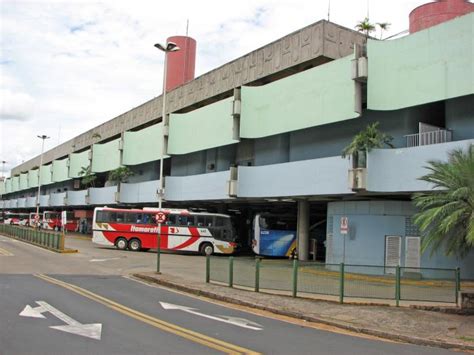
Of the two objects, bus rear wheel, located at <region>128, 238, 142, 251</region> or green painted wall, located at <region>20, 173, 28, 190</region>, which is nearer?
bus rear wheel, located at <region>128, 238, 142, 251</region>

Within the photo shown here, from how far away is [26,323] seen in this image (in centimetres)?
1016

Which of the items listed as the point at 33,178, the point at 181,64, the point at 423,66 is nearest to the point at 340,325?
the point at 423,66

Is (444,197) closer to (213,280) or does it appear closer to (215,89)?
(213,280)

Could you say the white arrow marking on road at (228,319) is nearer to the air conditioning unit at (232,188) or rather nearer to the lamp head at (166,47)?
the lamp head at (166,47)

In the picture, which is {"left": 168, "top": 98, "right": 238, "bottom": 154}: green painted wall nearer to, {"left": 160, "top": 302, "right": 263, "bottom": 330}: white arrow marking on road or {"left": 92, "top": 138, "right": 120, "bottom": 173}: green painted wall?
{"left": 92, "top": 138, "right": 120, "bottom": 173}: green painted wall

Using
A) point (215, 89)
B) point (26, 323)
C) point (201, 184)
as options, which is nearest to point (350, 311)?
point (26, 323)

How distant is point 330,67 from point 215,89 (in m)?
13.3

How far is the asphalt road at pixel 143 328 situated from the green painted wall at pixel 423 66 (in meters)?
11.4

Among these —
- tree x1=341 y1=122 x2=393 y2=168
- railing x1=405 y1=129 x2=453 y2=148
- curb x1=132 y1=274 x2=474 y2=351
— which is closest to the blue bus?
tree x1=341 y1=122 x2=393 y2=168

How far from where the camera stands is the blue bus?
33656 millimetres

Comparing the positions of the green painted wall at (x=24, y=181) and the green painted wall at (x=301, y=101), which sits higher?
the green painted wall at (x=301, y=101)

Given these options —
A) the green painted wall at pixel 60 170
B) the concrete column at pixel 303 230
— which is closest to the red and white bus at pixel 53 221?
the green painted wall at pixel 60 170

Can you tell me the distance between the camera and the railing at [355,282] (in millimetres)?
15039

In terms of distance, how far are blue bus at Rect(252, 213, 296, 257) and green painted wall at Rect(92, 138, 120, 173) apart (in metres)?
20.3
